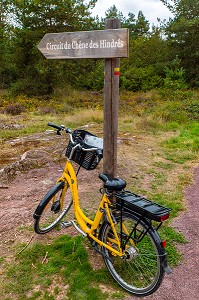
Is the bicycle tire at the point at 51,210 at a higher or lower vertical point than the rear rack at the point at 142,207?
lower

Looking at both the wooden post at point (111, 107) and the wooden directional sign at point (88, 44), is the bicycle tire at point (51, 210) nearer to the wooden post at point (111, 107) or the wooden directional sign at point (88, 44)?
the wooden post at point (111, 107)

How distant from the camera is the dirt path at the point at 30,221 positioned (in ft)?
8.29

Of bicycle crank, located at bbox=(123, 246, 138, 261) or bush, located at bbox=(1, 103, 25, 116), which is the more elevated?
bicycle crank, located at bbox=(123, 246, 138, 261)

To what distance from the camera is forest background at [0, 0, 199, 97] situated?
1719 centimetres

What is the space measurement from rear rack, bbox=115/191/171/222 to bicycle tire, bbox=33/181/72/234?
35.2 inches

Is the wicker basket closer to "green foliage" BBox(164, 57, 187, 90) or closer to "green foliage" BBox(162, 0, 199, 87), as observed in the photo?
"green foliage" BBox(164, 57, 187, 90)

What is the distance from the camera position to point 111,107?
2.80 m

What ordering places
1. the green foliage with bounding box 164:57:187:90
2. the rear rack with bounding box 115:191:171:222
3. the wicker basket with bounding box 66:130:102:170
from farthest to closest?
1. the green foliage with bounding box 164:57:187:90
2. the wicker basket with bounding box 66:130:102:170
3. the rear rack with bounding box 115:191:171:222

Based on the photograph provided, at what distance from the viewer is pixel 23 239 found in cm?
322

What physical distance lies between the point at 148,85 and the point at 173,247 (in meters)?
18.3

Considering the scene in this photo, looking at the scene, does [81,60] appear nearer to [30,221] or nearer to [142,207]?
[30,221]

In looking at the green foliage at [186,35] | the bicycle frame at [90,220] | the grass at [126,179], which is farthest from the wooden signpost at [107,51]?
the green foliage at [186,35]

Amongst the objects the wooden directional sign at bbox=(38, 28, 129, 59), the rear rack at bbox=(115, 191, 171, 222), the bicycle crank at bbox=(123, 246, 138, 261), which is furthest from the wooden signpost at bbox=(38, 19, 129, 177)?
the bicycle crank at bbox=(123, 246, 138, 261)

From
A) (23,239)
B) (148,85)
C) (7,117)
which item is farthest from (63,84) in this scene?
(23,239)
